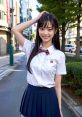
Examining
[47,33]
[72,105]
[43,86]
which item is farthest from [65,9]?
[43,86]

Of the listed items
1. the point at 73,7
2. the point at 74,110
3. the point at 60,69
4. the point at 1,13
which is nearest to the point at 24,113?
the point at 60,69

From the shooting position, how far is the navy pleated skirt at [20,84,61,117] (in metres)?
3.96

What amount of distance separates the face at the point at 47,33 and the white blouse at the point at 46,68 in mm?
101

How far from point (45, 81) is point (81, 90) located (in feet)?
21.8

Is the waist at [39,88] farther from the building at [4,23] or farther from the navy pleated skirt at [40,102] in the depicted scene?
the building at [4,23]

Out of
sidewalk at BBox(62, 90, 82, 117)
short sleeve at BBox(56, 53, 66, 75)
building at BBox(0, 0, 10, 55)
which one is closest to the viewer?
short sleeve at BBox(56, 53, 66, 75)

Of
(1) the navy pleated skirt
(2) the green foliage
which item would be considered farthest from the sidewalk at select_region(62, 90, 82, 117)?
(2) the green foliage

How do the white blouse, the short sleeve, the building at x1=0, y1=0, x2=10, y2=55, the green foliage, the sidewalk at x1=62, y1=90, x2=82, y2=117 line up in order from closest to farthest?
the white blouse < the short sleeve < the sidewalk at x1=62, y1=90, x2=82, y2=117 < the green foliage < the building at x1=0, y1=0, x2=10, y2=55

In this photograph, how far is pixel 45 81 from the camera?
391 cm

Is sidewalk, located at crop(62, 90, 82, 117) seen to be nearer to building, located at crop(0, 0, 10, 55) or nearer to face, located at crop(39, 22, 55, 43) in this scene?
face, located at crop(39, 22, 55, 43)

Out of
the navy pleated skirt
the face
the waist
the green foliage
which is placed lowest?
the navy pleated skirt

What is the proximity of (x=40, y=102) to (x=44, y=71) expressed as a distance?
1.17ft

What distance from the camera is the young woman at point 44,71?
3.89 m

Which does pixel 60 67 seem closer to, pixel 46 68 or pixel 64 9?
pixel 46 68
